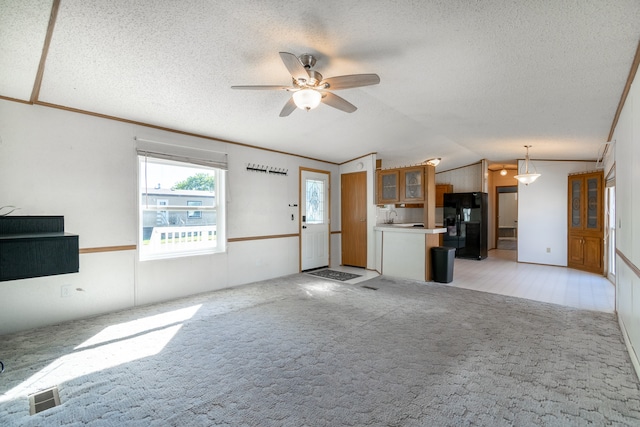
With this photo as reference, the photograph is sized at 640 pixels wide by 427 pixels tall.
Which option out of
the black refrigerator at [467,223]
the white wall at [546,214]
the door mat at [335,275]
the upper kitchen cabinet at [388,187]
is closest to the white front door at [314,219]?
the door mat at [335,275]

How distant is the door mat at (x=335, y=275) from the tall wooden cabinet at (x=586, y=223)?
4.81 metres

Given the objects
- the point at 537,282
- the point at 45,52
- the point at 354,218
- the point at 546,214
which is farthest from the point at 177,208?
the point at 546,214

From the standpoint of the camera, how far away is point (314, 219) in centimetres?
625

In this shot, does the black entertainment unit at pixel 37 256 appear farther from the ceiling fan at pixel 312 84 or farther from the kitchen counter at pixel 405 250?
the kitchen counter at pixel 405 250

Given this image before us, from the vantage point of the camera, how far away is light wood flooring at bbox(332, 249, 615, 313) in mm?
4164

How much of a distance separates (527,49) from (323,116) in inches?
95.1

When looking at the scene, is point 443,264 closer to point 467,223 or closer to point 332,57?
point 467,223

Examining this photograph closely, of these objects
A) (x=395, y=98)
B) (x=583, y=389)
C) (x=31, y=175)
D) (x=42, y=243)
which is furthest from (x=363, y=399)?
(x=31, y=175)

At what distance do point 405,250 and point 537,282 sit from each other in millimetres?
2326

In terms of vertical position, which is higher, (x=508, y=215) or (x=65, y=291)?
(x=508, y=215)

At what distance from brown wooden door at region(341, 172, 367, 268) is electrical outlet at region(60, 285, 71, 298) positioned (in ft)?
15.7

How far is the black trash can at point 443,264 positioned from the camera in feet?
16.5

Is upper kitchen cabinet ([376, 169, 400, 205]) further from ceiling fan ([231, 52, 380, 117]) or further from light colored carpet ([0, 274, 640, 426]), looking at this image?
ceiling fan ([231, 52, 380, 117])

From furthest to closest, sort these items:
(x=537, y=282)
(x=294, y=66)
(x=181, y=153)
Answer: (x=537, y=282) < (x=181, y=153) < (x=294, y=66)
